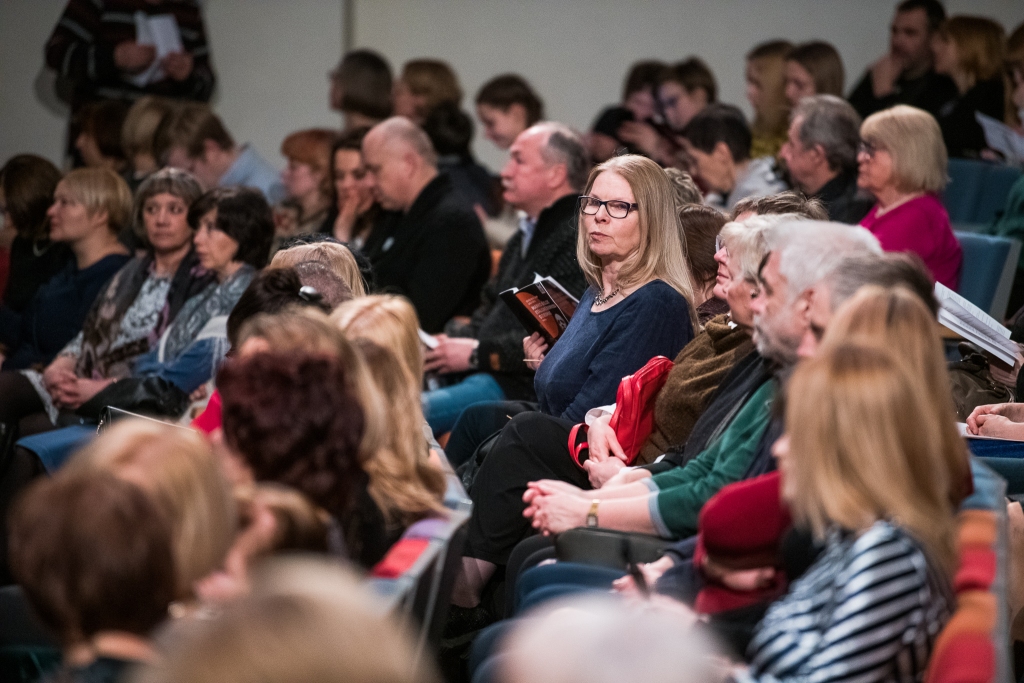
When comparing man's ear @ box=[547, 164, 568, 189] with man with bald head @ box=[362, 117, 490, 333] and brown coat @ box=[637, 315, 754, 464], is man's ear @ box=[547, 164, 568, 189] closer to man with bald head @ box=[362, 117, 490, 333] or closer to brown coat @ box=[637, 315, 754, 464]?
man with bald head @ box=[362, 117, 490, 333]

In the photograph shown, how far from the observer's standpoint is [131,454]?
5.12 ft

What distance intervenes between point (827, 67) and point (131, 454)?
15.1 feet

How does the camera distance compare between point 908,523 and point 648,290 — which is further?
point 648,290

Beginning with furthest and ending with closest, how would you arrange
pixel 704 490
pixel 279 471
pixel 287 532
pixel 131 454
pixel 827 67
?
pixel 827 67
pixel 704 490
pixel 279 471
pixel 287 532
pixel 131 454

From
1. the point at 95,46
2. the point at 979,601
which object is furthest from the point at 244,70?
the point at 979,601

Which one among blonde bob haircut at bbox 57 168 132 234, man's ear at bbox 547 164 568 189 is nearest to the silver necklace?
man's ear at bbox 547 164 568 189

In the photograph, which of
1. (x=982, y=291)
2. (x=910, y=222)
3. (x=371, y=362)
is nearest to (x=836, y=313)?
(x=371, y=362)

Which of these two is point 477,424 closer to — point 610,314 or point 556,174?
point 610,314

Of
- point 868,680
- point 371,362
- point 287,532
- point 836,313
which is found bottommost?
point 868,680

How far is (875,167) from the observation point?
3.98 meters

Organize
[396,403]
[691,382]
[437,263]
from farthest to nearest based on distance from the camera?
[437,263] < [691,382] < [396,403]

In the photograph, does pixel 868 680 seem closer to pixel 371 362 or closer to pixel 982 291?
pixel 371 362

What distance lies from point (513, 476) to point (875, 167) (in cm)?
191

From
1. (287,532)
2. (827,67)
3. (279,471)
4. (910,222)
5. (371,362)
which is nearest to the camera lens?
(287,532)
